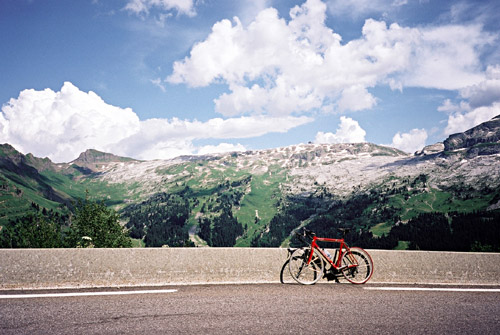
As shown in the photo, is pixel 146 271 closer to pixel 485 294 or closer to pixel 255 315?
pixel 255 315

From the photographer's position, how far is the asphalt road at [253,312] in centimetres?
580

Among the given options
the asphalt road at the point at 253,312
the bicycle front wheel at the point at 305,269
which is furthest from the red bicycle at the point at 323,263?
the asphalt road at the point at 253,312

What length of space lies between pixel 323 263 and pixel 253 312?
3.45 meters

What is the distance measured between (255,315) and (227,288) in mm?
2069

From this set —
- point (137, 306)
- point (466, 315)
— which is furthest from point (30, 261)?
point (466, 315)

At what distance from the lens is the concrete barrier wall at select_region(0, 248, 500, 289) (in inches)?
321

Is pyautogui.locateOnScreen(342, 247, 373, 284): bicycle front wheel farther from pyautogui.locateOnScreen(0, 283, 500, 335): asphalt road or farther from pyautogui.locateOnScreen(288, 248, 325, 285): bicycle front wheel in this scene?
pyautogui.locateOnScreen(0, 283, 500, 335): asphalt road

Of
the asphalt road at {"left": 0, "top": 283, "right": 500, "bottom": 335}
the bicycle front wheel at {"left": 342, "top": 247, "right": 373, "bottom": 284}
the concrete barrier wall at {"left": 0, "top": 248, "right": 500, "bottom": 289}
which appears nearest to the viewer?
the asphalt road at {"left": 0, "top": 283, "right": 500, "bottom": 335}

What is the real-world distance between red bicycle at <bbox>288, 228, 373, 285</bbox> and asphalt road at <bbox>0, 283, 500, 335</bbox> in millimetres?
771

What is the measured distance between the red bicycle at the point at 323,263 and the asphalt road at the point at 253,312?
77cm

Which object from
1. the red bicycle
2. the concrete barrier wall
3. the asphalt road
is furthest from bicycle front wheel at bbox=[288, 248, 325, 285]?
the asphalt road

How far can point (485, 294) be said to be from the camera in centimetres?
846

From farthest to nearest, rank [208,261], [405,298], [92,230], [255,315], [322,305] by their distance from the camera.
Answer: [92,230], [208,261], [405,298], [322,305], [255,315]

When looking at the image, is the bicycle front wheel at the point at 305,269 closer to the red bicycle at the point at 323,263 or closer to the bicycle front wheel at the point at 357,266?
the red bicycle at the point at 323,263
